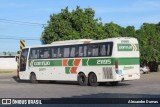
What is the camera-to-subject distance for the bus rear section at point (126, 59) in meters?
25.4

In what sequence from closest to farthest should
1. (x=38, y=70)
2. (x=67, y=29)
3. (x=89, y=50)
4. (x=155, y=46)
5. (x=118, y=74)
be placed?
(x=118, y=74), (x=89, y=50), (x=38, y=70), (x=67, y=29), (x=155, y=46)

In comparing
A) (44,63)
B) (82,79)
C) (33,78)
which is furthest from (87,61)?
(33,78)

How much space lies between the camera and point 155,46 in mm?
61688

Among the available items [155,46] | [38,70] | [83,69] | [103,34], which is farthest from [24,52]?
[155,46]

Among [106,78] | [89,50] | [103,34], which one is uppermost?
[103,34]

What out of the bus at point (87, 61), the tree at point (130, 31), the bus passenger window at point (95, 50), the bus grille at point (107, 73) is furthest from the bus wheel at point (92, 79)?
the tree at point (130, 31)

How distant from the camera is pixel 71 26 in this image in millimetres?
43312

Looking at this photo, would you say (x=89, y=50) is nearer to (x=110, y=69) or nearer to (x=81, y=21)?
(x=110, y=69)

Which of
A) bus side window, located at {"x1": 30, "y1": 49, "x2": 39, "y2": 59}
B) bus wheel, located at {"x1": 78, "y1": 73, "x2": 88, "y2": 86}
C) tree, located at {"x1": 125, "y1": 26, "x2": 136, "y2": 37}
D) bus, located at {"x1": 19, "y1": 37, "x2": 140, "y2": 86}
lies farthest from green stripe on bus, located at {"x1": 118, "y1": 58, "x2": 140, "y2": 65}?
tree, located at {"x1": 125, "y1": 26, "x2": 136, "y2": 37}

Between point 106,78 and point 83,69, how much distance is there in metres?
2.19

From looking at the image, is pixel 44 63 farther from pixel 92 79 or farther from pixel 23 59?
pixel 92 79

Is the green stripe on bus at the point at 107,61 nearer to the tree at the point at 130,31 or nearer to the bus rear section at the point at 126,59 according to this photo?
the bus rear section at the point at 126,59

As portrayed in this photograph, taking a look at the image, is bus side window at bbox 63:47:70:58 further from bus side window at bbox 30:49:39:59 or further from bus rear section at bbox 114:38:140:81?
bus rear section at bbox 114:38:140:81

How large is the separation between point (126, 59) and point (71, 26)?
59.2 feet
